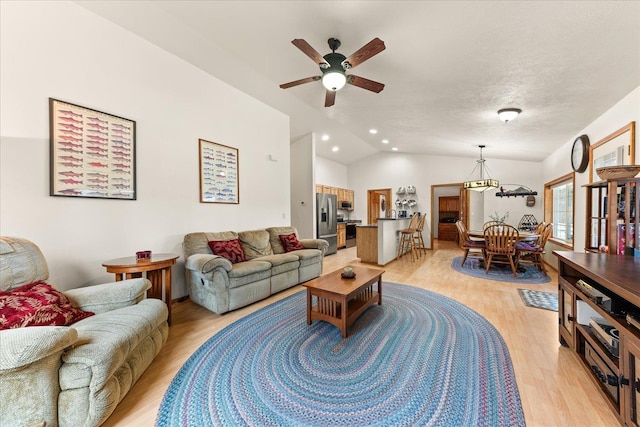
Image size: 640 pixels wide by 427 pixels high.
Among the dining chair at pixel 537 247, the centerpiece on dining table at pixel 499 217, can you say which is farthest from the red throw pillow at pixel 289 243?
the centerpiece on dining table at pixel 499 217

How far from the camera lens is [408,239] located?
6.44 m

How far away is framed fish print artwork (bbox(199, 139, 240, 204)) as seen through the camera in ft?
11.7

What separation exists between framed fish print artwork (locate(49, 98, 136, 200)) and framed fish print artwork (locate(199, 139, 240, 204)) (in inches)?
34.1

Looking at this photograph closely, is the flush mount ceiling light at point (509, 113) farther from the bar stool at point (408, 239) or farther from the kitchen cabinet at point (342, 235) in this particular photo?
the kitchen cabinet at point (342, 235)

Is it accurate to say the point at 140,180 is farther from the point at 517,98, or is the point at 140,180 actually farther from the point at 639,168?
the point at 639,168

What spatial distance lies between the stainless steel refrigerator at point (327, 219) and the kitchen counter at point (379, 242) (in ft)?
3.62

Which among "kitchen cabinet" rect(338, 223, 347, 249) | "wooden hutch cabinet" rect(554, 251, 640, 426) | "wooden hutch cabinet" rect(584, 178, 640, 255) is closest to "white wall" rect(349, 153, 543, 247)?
"kitchen cabinet" rect(338, 223, 347, 249)

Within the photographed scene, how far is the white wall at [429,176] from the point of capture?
6.28m

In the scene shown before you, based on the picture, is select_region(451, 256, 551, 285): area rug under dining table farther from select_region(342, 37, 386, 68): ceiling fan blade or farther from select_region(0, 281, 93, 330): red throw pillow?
select_region(0, 281, 93, 330): red throw pillow

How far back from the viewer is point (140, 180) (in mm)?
2875

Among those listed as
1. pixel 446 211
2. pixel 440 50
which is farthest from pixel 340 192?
pixel 440 50

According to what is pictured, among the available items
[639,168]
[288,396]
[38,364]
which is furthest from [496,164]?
[38,364]

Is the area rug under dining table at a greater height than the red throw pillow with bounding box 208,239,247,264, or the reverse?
the red throw pillow with bounding box 208,239,247,264

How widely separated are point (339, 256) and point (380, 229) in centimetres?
166
